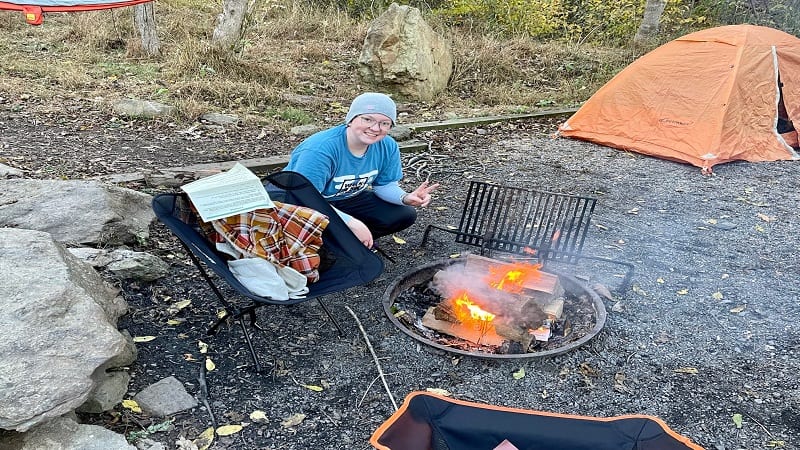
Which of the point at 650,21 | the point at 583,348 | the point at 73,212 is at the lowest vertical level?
the point at 583,348

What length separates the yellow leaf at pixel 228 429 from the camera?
2.50 m

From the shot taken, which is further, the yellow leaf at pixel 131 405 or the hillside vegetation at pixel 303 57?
the hillside vegetation at pixel 303 57

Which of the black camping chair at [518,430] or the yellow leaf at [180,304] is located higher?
the black camping chair at [518,430]

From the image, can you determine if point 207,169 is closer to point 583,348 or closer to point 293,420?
point 293,420

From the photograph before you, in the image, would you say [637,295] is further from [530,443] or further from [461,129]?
[461,129]

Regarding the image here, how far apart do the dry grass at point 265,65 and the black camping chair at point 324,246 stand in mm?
3475

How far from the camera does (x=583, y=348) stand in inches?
124

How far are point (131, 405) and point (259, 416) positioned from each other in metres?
0.51

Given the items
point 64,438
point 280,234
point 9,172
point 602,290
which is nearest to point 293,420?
point 64,438

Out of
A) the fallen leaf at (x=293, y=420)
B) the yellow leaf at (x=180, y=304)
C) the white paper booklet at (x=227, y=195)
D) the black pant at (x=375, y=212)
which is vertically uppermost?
the white paper booklet at (x=227, y=195)

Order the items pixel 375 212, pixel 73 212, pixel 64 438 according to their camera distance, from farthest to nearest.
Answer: pixel 375 212, pixel 73 212, pixel 64 438

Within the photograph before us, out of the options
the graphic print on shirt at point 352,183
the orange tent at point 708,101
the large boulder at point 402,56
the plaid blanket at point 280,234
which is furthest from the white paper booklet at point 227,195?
the large boulder at point 402,56

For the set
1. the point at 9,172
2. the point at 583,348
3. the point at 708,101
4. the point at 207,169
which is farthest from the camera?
the point at 708,101

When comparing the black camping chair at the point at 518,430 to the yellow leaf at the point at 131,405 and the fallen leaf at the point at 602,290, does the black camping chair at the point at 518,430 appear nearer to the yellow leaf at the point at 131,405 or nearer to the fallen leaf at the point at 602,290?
the yellow leaf at the point at 131,405
